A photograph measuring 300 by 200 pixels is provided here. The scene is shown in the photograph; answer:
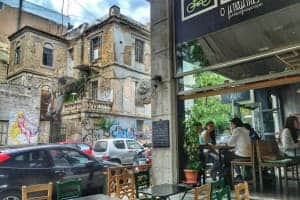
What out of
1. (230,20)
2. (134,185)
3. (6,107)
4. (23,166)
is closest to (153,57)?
(230,20)

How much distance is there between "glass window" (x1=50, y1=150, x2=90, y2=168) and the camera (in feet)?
21.9

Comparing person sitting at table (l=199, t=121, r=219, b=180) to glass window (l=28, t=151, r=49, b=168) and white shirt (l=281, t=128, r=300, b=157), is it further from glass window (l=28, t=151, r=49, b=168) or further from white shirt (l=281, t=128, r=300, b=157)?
glass window (l=28, t=151, r=49, b=168)

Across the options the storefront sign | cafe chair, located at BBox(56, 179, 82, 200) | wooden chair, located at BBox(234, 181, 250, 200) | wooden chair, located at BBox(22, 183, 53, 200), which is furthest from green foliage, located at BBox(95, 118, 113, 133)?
wooden chair, located at BBox(234, 181, 250, 200)

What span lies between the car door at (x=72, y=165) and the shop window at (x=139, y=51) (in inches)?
681

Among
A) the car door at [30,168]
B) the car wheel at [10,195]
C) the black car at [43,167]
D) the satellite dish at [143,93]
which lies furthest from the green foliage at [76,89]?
the car wheel at [10,195]

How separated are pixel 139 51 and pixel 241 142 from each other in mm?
→ 18677

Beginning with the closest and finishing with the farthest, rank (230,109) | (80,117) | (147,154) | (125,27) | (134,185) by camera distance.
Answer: (134,185) → (230,109) → (147,154) → (80,117) → (125,27)

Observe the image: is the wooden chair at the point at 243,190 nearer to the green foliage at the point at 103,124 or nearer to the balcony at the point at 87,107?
the balcony at the point at 87,107

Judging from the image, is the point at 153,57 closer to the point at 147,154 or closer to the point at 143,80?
the point at 147,154

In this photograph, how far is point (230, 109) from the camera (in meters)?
11.3

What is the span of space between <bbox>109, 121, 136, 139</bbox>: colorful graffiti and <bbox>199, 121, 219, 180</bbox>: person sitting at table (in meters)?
13.6

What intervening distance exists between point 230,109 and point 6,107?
13.1 metres

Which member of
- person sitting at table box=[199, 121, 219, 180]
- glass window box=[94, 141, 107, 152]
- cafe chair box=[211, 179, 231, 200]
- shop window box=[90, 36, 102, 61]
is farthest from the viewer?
shop window box=[90, 36, 102, 61]

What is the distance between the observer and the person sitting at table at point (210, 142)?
23.0ft
